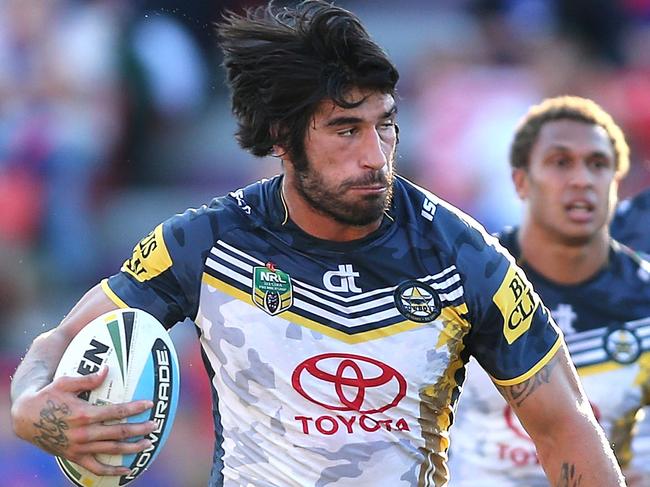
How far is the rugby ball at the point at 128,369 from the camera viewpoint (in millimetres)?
4160

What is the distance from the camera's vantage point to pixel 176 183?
9836mm

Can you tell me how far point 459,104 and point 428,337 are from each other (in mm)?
5440

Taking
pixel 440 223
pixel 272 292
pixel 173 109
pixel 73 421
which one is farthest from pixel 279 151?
pixel 173 109

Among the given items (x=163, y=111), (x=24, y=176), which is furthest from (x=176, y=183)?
(x=24, y=176)

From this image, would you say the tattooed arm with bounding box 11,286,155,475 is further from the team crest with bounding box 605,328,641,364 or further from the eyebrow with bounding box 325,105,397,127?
the team crest with bounding box 605,328,641,364

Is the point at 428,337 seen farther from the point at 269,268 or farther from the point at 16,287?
the point at 16,287

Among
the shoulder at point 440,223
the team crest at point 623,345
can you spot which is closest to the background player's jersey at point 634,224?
the team crest at point 623,345

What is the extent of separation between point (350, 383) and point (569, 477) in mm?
749

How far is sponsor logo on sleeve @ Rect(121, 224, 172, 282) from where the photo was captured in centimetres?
455

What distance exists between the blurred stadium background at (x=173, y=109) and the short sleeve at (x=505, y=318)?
452 cm

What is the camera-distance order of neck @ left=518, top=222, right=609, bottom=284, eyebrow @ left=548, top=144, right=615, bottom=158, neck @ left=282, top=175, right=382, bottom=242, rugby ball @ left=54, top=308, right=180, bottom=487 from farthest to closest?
1. eyebrow @ left=548, top=144, right=615, bottom=158
2. neck @ left=518, top=222, right=609, bottom=284
3. neck @ left=282, top=175, right=382, bottom=242
4. rugby ball @ left=54, top=308, right=180, bottom=487

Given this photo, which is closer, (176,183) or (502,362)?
(502,362)

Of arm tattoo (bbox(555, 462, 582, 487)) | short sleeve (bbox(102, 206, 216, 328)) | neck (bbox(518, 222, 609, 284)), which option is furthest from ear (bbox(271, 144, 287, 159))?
neck (bbox(518, 222, 609, 284))

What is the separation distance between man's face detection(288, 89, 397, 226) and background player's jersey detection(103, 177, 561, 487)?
0.50ft
